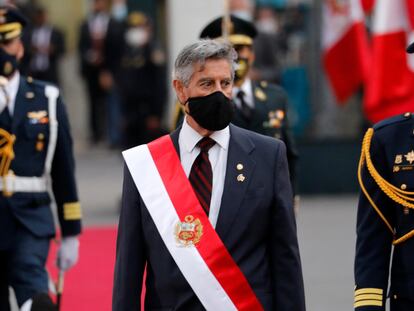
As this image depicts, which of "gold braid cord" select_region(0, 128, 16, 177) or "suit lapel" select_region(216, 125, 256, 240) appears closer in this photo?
"suit lapel" select_region(216, 125, 256, 240)

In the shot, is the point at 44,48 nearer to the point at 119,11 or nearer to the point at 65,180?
the point at 119,11

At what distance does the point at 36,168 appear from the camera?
7414mm

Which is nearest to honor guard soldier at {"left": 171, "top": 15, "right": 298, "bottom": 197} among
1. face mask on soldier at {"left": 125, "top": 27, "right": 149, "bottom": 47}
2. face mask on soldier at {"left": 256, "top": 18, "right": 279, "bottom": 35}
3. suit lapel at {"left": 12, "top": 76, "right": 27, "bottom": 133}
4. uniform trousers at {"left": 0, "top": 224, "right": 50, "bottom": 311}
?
suit lapel at {"left": 12, "top": 76, "right": 27, "bottom": 133}

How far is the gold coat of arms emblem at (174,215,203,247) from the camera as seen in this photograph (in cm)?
519

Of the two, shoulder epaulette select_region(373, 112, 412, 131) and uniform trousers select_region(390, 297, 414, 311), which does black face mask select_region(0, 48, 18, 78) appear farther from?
uniform trousers select_region(390, 297, 414, 311)

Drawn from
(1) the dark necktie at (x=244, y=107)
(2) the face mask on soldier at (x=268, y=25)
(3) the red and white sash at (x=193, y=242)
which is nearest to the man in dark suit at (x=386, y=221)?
(3) the red and white sash at (x=193, y=242)

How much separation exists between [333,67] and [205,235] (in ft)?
26.1

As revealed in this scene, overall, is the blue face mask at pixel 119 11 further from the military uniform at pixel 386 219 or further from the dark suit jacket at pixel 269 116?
the military uniform at pixel 386 219

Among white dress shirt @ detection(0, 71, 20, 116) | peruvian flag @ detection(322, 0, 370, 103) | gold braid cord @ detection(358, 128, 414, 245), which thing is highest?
gold braid cord @ detection(358, 128, 414, 245)

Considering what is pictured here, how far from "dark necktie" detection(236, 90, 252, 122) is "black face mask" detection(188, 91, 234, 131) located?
107 inches

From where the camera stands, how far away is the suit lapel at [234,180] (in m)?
5.17

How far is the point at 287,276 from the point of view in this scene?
5.16m

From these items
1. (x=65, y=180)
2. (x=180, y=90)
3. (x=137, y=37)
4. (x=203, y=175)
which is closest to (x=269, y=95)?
(x=65, y=180)

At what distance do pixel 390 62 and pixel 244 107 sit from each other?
2.25m
